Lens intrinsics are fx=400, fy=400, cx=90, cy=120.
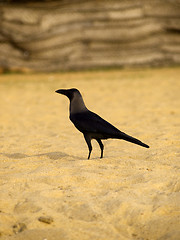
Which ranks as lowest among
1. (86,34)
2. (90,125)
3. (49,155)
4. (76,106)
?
(49,155)

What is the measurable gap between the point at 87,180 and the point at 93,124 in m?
0.70

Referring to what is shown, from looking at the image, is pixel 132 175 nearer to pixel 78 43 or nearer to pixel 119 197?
pixel 119 197

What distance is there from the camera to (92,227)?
2801mm

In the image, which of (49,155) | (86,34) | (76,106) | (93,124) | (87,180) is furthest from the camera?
(86,34)

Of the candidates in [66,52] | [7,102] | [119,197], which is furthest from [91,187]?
[66,52]

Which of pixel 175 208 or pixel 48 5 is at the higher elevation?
pixel 48 5

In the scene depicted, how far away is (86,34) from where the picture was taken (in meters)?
14.1

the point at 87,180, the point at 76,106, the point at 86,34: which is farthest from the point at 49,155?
the point at 86,34

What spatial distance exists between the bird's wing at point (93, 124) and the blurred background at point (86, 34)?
10.2 m

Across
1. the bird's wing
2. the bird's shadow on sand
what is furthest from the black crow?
the bird's shadow on sand

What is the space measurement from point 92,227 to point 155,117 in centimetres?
432

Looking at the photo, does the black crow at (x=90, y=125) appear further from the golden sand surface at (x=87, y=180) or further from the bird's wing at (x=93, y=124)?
the golden sand surface at (x=87, y=180)

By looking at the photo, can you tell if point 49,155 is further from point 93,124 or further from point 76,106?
point 93,124

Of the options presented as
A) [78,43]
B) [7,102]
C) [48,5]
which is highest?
[48,5]
